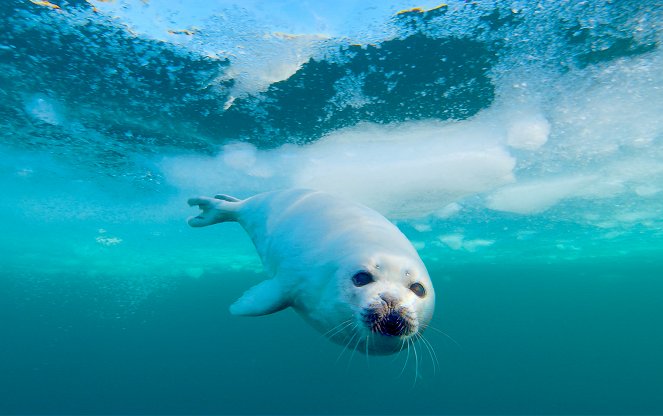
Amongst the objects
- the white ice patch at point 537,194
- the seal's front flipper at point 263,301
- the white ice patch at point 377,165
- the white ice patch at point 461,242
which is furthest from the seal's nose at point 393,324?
the white ice patch at point 461,242

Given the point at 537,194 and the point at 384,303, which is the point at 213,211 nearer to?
the point at 384,303

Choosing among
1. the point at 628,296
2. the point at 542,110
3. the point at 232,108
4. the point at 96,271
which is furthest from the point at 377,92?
the point at 628,296

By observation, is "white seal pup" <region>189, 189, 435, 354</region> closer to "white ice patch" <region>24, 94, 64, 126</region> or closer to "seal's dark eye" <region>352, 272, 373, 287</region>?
"seal's dark eye" <region>352, 272, 373, 287</region>

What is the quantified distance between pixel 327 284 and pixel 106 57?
20.2ft

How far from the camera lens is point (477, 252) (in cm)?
2736

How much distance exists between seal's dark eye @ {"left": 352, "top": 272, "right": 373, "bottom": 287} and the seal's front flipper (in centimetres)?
85

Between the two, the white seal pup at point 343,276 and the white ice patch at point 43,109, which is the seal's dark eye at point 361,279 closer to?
the white seal pup at point 343,276

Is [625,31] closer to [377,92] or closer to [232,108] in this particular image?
[377,92]

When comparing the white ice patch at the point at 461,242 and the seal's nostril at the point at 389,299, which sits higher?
the white ice patch at the point at 461,242

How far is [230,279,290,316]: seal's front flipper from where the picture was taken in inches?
126

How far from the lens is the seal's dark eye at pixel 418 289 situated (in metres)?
2.87

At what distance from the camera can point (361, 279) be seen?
278 centimetres

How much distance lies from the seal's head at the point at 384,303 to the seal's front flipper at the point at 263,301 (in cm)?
62

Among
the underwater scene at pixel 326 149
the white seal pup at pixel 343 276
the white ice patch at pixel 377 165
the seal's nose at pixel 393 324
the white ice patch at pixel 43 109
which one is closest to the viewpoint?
the seal's nose at pixel 393 324
